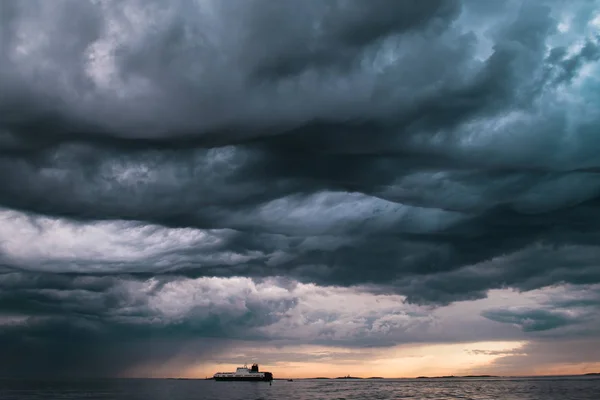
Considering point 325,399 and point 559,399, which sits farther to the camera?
point 325,399

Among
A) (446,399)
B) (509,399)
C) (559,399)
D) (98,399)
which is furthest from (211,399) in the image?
(559,399)

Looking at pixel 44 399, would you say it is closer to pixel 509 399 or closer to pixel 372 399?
pixel 372 399

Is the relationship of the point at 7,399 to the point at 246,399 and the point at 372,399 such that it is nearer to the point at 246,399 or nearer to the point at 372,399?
the point at 246,399

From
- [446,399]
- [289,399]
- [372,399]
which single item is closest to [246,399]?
[289,399]

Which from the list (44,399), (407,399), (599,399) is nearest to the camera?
(599,399)

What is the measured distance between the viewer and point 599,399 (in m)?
170

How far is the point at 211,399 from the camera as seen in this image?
19838 cm

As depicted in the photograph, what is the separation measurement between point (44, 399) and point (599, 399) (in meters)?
168

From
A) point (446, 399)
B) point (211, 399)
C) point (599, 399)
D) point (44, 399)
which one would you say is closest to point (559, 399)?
point (599, 399)

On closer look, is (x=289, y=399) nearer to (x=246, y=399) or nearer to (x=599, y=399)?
(x=246, y=399)

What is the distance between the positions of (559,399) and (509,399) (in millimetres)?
13748

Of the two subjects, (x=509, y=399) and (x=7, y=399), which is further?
(x=7, y=399)

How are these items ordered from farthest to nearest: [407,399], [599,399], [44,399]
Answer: [44,399] < [407,399] < [599,399]

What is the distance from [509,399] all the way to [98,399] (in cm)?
12796
